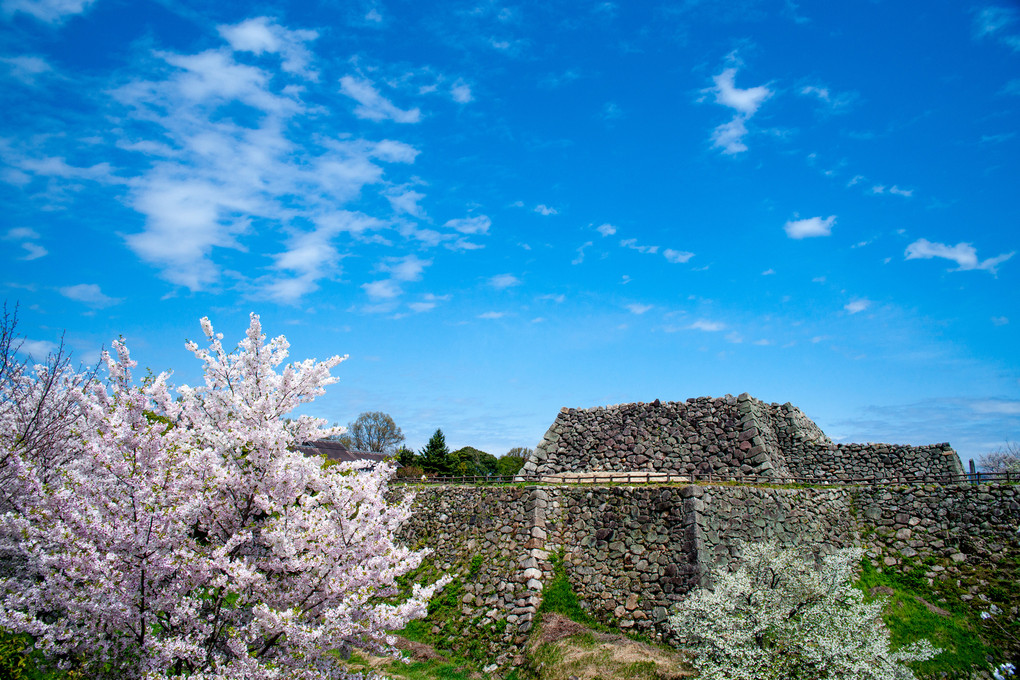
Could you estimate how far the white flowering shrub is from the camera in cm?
1162

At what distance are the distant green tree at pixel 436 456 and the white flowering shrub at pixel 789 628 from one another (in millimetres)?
33792

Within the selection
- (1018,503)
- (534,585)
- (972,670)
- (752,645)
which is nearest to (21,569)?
(534,585)

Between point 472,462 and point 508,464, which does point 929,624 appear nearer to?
point 472,462

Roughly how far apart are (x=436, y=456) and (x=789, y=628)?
37161 mm

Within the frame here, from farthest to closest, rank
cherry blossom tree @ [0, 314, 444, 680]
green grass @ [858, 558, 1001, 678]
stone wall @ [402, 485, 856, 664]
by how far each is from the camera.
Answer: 1. stone wall @ [402, 485, 856, 664]
2. green grass @ [858, 558, 1001, 678]
3. cherry blossom tree @ [0, 314, 444, 680]

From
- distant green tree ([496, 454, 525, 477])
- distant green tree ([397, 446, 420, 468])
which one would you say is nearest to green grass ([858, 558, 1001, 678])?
distant green tree ([496, 454, 525, 477])

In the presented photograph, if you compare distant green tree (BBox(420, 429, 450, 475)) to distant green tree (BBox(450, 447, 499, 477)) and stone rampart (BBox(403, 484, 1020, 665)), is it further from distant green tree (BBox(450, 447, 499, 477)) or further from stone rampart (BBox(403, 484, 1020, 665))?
stone rampart (BBox(403, 484, 1020, 665))

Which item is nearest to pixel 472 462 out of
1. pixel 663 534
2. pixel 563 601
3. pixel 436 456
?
pixel 436 456

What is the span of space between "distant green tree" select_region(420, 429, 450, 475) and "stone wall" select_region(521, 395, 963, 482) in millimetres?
21518

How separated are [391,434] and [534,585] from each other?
5145cm

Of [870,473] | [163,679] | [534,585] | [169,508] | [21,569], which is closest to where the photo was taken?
[163,679]

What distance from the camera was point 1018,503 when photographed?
1719 cm

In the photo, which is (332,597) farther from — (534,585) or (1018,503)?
(1018,503)

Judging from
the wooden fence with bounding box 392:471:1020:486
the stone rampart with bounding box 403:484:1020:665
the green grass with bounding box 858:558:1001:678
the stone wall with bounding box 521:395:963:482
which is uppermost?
the stone wall with bounding box 521:395:963:482
